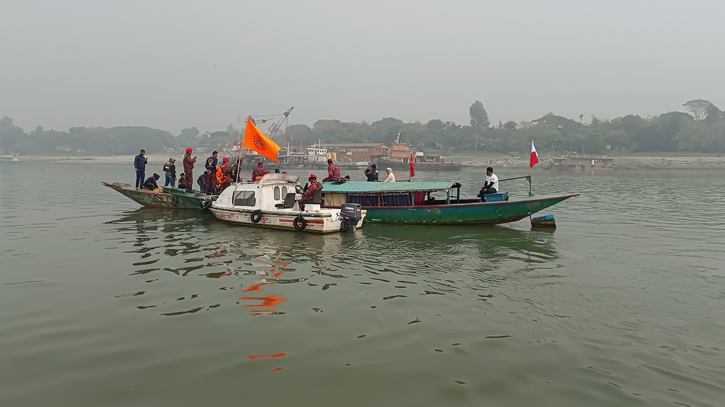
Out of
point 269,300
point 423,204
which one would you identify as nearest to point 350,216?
point 423,204

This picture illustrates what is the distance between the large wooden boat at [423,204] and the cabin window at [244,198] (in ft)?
10.2

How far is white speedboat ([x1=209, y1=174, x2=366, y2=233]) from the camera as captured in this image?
50.4 ft

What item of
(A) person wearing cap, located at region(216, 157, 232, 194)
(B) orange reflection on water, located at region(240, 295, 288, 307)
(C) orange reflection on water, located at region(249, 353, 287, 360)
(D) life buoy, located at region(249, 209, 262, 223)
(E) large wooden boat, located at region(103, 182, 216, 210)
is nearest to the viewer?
(C) orange reflection on water, located at region(249, 353, 287, 360)

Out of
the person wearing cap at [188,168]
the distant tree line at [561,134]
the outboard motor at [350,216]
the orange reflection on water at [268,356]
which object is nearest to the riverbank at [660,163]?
the distant tree line at [561,134]

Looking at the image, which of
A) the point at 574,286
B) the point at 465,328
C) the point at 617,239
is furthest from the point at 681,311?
the point at 617,239

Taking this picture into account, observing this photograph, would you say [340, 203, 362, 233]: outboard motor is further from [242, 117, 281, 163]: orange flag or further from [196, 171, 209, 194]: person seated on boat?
[196, 171, 209, 194]: person seated on boat

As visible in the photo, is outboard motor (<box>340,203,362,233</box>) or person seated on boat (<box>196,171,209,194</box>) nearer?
outboard motor (<box>340,203,362,233</box>)

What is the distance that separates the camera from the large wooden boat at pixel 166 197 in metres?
20.1

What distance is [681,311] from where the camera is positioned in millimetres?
8023

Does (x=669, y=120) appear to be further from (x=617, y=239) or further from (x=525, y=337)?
(x=525, y=337)

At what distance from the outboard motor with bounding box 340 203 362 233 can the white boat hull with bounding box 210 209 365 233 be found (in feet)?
0.54

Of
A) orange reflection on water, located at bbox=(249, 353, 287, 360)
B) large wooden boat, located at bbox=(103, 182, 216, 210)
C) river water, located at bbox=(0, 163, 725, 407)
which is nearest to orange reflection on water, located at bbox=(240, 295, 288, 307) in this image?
river water, located at bbox=(0, 163, 725, 407)

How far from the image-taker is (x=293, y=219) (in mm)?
15578

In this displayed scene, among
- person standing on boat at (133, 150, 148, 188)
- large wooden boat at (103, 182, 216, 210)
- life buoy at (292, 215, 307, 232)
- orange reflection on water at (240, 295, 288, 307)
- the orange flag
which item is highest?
the orange flag
